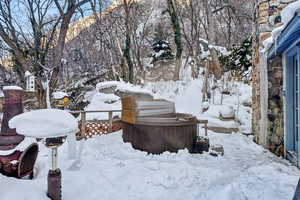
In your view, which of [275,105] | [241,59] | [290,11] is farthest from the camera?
[241,59]

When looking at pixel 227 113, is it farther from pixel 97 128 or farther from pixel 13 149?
pixel 13 149

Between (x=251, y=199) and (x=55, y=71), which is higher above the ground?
(x=55, y=71)

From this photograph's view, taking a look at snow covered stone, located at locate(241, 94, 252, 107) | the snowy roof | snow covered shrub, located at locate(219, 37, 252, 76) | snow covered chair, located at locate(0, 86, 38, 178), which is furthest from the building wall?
snow covered shrub, located at locate(219, 37, 252, 76)

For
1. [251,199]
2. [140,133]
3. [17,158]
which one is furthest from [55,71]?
[251,199]

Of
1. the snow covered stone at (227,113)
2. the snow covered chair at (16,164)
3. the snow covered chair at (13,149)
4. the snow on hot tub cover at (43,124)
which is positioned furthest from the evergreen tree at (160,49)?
the snow on hot tub cover at (43,124)

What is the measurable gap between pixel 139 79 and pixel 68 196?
11.3 m

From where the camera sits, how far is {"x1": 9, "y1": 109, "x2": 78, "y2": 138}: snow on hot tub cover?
225cm

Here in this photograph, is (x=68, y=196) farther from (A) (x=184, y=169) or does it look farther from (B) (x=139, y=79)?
(B) (x=139, y=79)

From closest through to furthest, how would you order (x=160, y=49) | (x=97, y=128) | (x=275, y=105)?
(x=275, y=105) → (x=97, y=128) → (x=160, y=49)

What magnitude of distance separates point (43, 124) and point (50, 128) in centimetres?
8

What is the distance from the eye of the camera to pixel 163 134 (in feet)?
16.1

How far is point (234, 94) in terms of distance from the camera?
9.60m

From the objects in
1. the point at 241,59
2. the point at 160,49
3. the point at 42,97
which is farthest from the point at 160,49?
the point at 42,97

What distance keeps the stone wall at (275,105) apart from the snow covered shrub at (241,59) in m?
6.14
